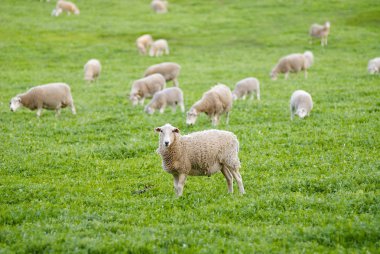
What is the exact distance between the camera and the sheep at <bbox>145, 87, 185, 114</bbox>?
20.9 metres

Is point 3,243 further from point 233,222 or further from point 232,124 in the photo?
point 232,124

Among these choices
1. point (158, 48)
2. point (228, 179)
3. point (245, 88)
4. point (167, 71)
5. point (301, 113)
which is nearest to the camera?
point (228, 179)

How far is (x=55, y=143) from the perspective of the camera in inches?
623

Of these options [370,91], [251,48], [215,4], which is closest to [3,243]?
[370,91]

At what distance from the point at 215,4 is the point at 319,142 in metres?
45.5

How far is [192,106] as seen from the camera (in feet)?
59.7

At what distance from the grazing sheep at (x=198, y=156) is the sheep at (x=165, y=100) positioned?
9.78 metres

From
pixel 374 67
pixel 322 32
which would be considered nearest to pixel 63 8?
pixel 322 32

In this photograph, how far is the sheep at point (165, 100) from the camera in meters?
20.9

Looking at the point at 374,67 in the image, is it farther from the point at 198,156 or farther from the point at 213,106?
the point at 198,156

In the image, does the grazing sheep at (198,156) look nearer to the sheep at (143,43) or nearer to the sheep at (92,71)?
the sheep at (92,71)

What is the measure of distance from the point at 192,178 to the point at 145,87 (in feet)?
38.9

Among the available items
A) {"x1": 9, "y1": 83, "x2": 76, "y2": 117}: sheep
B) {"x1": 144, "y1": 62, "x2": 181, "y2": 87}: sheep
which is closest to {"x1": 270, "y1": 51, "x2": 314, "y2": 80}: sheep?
{"x1": 144, "y1": 62, "x2": 181, "y2": 87}: sheep

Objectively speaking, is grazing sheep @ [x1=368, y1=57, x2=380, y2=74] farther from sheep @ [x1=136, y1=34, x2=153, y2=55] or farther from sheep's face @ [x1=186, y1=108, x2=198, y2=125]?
sheep @ [x1=136, y1=34, x2=153, y2=55]
